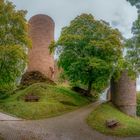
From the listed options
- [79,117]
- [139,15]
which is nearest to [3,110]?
[79,117]

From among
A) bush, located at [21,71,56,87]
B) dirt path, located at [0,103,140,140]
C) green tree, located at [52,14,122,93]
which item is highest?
green tree, located at [52,14,122,93]

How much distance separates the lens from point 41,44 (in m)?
29.4

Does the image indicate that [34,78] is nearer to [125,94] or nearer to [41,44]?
[41,44]

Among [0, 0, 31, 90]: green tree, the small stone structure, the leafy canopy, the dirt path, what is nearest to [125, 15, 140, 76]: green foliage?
the leafy canopy

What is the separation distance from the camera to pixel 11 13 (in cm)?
2128

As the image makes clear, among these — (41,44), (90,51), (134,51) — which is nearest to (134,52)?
(134,51)

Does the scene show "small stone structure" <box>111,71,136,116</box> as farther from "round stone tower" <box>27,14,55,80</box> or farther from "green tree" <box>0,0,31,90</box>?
"green tree" <box>0,0,31,90</box>

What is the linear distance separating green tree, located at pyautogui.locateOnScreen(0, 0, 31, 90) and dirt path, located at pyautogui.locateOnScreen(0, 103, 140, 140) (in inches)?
229

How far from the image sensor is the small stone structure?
24.9 metres

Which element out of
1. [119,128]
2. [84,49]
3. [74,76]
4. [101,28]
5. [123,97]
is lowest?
[119,128]

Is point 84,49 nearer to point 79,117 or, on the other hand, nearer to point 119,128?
point 79,117

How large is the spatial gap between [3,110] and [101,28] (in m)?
12.0

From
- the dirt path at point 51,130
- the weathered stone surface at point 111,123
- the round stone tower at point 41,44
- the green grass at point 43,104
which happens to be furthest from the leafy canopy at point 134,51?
the round stone tower at point 41,44

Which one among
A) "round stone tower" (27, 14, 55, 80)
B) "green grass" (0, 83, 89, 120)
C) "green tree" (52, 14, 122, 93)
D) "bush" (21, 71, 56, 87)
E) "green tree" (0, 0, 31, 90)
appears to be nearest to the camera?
"green grass" (0, 83, 89, 120)
